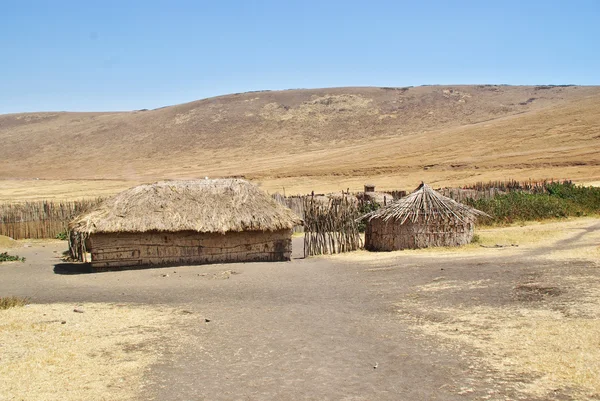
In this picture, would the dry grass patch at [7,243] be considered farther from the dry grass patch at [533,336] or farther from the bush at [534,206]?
the dry grass patch at [533,336]

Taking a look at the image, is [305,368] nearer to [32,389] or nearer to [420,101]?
[32,389]

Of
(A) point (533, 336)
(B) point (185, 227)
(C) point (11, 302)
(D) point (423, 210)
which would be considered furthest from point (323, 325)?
(D) point (423, 210)

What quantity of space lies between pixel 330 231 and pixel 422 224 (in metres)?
2.62

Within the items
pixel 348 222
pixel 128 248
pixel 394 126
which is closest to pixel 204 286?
pixel 128 248

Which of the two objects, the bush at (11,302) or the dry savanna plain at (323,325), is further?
the bush at (11,302)

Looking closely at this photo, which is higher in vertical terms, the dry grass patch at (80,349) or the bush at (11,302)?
the bush at (11,302)

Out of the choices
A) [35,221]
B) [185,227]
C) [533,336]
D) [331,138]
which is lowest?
[533,336]

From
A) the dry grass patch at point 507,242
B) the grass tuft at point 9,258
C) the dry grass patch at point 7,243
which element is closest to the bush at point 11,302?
the grass tuft at point 9,258

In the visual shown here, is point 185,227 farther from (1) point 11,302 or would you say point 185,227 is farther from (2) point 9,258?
(2) point 9,258

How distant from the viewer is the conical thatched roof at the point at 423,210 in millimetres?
17984

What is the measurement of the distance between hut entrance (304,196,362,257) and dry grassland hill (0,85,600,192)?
1897cm

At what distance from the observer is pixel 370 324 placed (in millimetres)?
9664

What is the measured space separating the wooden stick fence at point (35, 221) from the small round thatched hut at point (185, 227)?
8.58 metres

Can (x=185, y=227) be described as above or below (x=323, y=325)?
above
